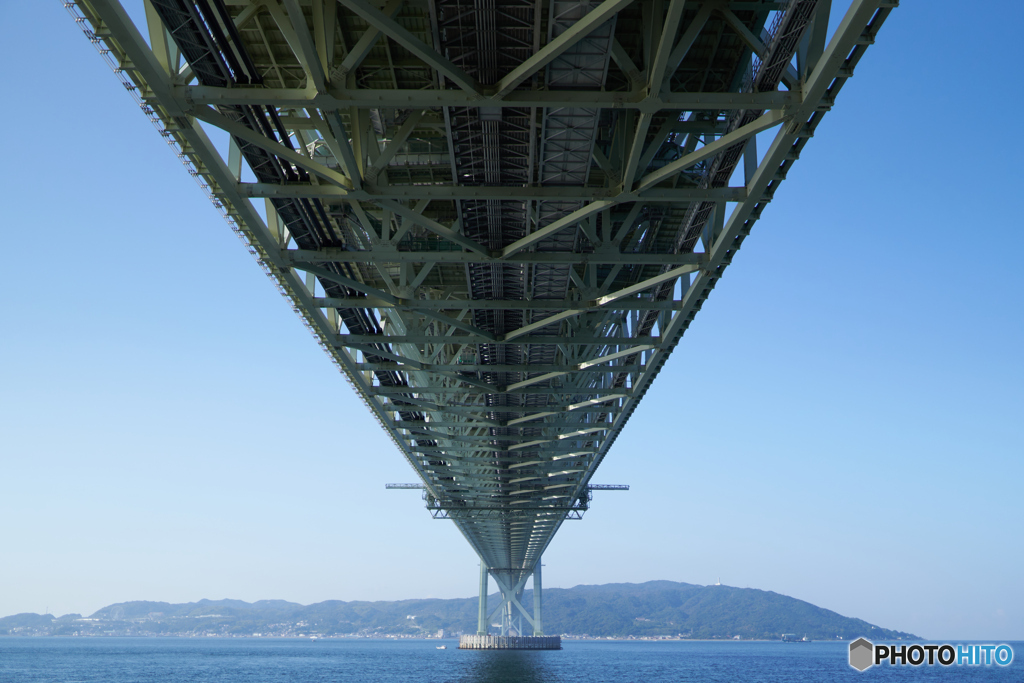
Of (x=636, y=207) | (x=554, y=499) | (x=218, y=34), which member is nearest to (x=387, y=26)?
A: (x=218, y=34)

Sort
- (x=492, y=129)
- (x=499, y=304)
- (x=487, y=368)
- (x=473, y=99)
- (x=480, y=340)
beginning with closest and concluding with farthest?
(x=473, y=99)
(x=492, y=129)
(x=499, y=304)
(x=480, y=340)
(x=487, y=368)

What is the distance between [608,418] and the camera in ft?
150

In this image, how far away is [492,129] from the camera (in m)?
17.7

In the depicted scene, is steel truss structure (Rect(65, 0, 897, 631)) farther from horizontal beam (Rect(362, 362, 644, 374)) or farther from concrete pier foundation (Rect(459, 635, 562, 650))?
concrete pier foundation (Rect(459, 635, 562, 650))

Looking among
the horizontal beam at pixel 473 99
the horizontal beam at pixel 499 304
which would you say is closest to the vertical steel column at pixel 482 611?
the horizontal beam at pixel 499 304

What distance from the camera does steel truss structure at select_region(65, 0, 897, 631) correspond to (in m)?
14.5

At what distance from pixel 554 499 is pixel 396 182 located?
174ft

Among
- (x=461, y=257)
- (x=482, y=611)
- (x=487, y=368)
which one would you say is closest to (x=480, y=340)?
(x=487, y=368)

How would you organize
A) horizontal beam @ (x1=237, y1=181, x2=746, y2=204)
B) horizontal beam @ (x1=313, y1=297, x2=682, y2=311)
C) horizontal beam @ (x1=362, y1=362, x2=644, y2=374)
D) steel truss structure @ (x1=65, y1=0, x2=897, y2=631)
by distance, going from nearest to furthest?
steel truss structure @ (x1=65, y1=0, x2=897, y2=631)
horizontal beam @ (x1=237, y1=181, x2=746, y2=204)
horizontal beam @ (x1=313, y1=297, x2=682, y2=311)
horizontal beam @ (x1=362, y1=362, x2=644, y2=374)

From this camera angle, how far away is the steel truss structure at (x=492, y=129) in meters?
14.5

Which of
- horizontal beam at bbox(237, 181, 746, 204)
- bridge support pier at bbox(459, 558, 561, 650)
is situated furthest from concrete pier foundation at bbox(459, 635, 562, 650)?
horizontal beam at bbox(237, 181, 746, 204)

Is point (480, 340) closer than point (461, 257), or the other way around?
point (461, 257)

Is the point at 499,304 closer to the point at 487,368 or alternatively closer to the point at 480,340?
the point at 480,340

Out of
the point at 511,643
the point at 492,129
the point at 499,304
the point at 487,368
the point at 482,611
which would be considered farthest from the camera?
the point at 482,611
